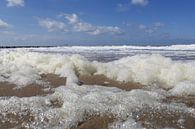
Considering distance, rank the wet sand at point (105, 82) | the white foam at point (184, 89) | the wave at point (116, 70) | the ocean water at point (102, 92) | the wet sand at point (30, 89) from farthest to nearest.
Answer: the wave at point (116, 70)
the wet sand at point (105, 82)
the wet sand at point (30, 89)
the white foam at point (184, 89)
the ocean water at point (102, 92)

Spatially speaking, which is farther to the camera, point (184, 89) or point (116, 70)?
point (116, 70)

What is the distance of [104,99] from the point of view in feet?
25.0

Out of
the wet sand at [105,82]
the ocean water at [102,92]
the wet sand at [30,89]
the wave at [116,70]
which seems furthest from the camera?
the wave at [116,70]

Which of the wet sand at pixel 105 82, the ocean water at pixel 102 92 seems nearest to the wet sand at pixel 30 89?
the ocean water at pixel 102 92

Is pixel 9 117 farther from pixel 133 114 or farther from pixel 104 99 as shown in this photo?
pixel 133 114

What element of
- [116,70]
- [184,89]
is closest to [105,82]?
[116,70]

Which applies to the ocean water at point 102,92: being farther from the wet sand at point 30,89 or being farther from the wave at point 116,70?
the wet sand at point 30,89

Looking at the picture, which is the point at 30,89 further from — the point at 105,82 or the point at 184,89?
the point at 184,89

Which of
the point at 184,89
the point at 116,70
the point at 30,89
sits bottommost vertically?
the point at 30,89

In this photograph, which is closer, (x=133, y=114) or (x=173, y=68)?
(x=133, y=114)

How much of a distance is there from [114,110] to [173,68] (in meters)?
4.68

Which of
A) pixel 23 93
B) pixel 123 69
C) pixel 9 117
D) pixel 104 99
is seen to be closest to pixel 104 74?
pixel 123 69

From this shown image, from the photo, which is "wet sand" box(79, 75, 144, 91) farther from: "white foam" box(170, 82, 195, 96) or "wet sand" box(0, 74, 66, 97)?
"white foam" box(170, 82, 195, 96)

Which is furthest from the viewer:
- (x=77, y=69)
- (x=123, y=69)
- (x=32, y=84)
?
(x=77, y=69)
